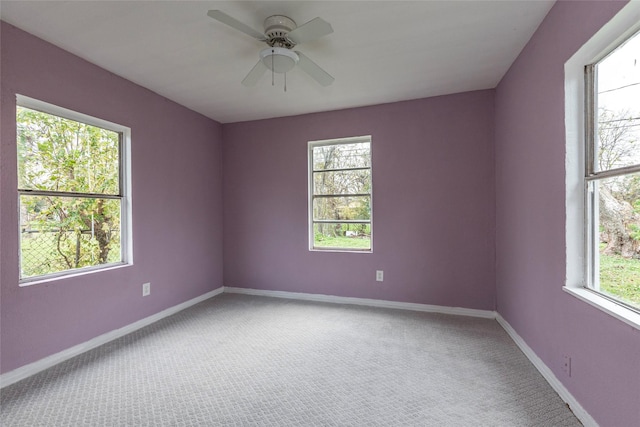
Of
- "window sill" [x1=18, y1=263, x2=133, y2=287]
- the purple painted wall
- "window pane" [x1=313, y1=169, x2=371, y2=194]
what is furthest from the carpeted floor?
"window pane" [x1=313, y1=169, x2=371, y2=194]

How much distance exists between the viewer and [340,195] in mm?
3957

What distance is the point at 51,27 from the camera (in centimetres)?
213

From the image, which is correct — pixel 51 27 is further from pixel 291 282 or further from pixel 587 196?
pixel 587 196

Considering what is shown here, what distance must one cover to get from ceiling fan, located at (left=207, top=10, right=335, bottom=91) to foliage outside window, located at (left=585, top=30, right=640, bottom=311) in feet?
5.03

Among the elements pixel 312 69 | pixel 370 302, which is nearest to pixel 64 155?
pixel 312 69

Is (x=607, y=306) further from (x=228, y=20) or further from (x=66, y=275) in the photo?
(x=66, y=275)

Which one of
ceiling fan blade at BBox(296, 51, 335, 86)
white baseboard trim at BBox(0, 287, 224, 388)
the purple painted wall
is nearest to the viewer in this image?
the purple painted wall

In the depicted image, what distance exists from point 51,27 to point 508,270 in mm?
4204

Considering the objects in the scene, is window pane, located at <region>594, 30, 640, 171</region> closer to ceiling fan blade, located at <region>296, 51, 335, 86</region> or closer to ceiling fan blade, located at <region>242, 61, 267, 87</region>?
ceiling fan blade, located at <region>296, 51, 335, 86</region>

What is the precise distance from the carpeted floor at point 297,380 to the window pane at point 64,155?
4.70 ft

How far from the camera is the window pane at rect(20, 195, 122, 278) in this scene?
2.28 metres

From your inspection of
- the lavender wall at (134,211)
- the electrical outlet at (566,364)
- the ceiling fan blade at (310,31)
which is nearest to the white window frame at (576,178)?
the electrical outlet at (566,364)

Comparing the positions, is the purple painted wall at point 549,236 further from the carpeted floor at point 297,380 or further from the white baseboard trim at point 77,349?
the white baseboard trim at point 77,349

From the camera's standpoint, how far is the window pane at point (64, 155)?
2271mm
